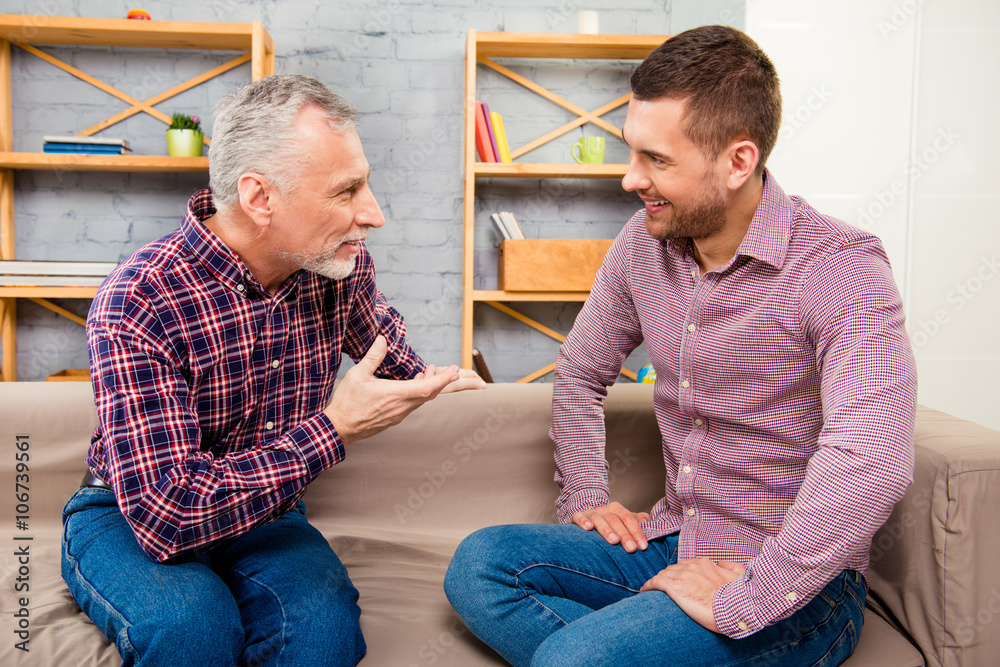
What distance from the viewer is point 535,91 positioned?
3.05 meters

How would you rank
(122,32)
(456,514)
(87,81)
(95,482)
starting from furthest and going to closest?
(87,81)
(122,32)
(456,514)
(95,482)

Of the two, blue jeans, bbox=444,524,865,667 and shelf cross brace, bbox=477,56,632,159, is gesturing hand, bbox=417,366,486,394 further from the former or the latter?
shelf cross brace, bbox=477,56,632,159

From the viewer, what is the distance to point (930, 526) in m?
1.11

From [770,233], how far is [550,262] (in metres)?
1.72

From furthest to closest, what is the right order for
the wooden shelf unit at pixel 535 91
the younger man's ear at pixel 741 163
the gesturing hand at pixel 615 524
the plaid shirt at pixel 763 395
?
the wooden shelf unit at pixel 535 91
the gesturing hand at pixel 615 524
the younger man's ear at pixel 741 163
the plaid shirt at pixel 763 395

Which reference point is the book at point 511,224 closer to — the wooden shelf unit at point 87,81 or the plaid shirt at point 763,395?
the wooden shelf unit at point 87,81

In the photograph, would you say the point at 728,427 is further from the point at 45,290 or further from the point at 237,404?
the point at 45,290

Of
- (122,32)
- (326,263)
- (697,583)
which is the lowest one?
(697,583)

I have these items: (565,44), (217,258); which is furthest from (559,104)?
(217,258)

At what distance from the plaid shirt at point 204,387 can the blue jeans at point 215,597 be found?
0.05 meters

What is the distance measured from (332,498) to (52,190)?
2186 millimetres

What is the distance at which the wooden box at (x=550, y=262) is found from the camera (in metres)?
2.80

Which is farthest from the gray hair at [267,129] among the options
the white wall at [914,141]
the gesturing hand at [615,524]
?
the white wall at [914,141]

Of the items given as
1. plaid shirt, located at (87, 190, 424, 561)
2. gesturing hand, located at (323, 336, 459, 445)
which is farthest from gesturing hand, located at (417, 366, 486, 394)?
plaid shirt, located at (87, 190, 424, 561)
